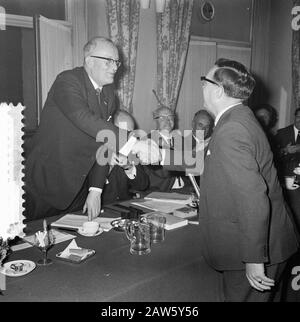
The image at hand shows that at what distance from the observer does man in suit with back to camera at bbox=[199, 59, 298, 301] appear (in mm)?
1618

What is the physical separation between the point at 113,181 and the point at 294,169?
1822mm

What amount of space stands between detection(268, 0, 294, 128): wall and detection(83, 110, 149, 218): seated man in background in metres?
5.05

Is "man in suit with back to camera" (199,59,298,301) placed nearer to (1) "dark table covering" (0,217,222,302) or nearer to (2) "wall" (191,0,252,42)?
(1) "dark table covering" (0,217,222,302)

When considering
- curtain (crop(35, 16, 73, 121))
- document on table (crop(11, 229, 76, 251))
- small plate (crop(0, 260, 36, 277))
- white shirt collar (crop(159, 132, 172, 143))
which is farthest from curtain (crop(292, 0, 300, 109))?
small plate (crop(0, 260, 36, 277))

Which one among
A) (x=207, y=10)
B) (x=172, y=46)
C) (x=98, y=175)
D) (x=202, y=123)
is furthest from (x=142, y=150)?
(x=207, y=10)

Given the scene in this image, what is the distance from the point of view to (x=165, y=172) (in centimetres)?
374

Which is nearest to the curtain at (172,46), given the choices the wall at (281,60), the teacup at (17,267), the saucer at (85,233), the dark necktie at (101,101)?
the wall at (281,60)

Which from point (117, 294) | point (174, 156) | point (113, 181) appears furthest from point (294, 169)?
point (117, 294)

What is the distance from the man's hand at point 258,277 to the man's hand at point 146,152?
1.08 metres

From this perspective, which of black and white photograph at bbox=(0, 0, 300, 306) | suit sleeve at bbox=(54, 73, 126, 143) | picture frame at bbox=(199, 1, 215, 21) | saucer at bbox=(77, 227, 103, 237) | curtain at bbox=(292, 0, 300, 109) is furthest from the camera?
curtain at bbox=(292, 0, 300, 109)

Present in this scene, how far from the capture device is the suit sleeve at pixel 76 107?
2.38m

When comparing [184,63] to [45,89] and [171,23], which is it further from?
[45,89]

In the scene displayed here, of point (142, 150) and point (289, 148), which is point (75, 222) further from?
point (289, 148)

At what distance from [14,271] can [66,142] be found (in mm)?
1138
